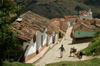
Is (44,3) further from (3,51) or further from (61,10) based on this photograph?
(3,51)

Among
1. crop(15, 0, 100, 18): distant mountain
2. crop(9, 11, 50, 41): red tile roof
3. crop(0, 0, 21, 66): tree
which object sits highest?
crop(0, 0, 21, 66): tree

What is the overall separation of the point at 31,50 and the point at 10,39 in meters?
6.46

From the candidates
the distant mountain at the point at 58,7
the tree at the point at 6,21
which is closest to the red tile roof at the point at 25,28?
the tree at the point at 6,21

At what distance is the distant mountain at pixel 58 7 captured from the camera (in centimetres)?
11265

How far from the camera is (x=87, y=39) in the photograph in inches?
825

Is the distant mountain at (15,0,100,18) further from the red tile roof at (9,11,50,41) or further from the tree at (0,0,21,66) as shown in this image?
the tree at (0,0,21,66)

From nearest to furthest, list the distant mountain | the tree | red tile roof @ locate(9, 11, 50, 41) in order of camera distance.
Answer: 1. the tree
2. red tile roof @ locate(9, 11, 50, 41)
3. the distant mountain

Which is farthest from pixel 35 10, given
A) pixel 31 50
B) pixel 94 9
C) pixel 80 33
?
A: pixel 31 50

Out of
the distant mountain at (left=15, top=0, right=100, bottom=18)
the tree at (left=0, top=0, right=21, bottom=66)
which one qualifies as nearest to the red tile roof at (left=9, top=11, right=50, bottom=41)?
the tree at (left=0, top=0, right=21, bottom=66)

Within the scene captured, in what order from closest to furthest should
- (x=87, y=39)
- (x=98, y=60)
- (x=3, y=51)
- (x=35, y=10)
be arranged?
(x=3, y=51)
(x=98, y=60)
(x=87, y=39)
(x=35, y=10)

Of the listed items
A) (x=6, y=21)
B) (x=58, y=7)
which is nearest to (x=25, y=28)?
(x=6, y=21)

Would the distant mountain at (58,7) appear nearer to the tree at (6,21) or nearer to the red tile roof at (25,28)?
the red tile roof at (25,28)

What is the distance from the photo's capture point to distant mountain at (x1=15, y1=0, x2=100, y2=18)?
370ft

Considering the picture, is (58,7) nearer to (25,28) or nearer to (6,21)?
(25,28)
